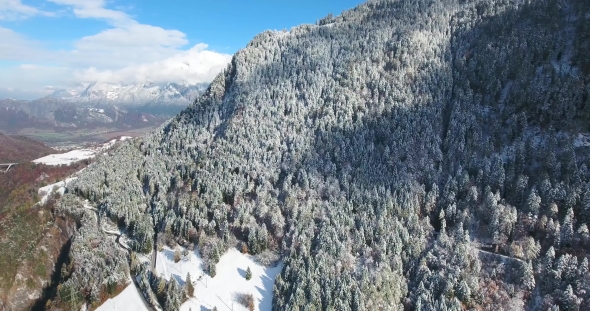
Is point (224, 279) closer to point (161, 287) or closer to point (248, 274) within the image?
point (248, 274)

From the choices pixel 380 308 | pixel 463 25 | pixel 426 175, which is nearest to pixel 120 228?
pixel 380 308

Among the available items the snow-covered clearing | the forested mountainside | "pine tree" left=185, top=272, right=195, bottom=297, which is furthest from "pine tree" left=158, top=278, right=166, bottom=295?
"pine tree" left=185, top=272, right=195, bottom=297

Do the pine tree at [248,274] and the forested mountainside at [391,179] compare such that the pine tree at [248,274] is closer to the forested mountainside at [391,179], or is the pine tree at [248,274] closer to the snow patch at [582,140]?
the forested mountainside at [391,179]

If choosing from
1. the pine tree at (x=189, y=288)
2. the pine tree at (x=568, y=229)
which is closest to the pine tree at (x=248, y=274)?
the pine tree at (x=189, y=288)

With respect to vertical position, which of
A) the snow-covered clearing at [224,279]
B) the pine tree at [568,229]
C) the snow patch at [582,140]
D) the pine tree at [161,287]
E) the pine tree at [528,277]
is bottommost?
the snow-covered clearing at [224,279]

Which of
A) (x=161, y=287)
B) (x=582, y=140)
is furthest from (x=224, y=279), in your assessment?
(x=582, y=140)

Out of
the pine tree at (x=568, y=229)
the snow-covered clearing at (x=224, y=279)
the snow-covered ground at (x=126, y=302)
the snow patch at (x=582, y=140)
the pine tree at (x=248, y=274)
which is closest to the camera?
the pine tree at (x=568, y=229)

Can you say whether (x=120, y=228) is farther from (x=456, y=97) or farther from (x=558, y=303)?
(x=456, y=97)
